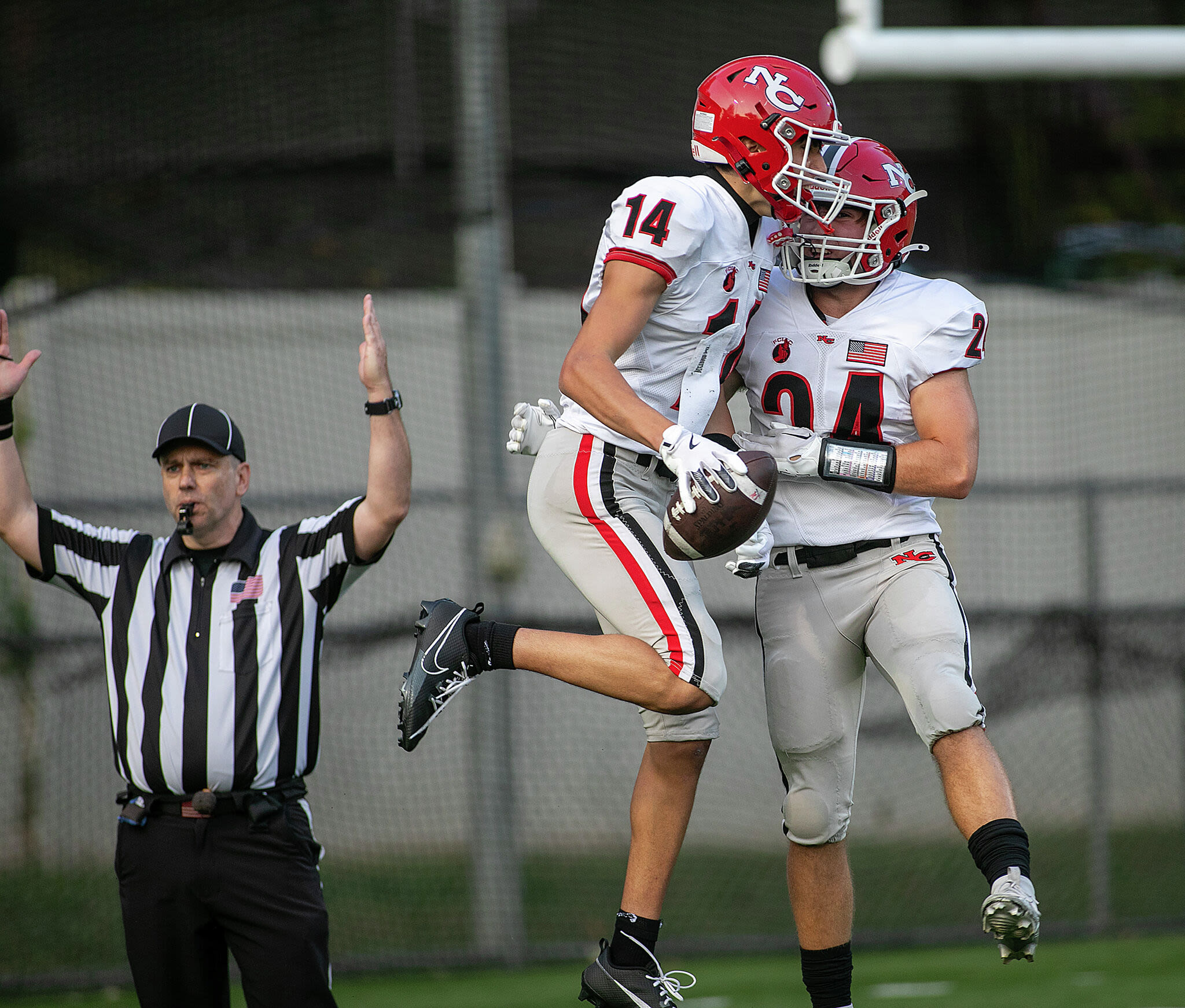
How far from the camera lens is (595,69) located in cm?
973

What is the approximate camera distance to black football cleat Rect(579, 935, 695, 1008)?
321cm

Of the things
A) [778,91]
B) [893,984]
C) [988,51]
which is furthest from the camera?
[893,984]

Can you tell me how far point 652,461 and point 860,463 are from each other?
49 centimetres

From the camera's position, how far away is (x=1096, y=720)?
22.9 feet

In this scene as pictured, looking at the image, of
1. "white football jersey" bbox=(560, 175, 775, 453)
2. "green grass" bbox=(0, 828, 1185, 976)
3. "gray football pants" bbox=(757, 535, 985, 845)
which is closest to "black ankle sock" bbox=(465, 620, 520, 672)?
"white football jersey" bbox=(560, 175, 775, 453)

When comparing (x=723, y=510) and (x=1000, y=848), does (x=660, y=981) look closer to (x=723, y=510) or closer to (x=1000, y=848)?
(x=1000, y=848)

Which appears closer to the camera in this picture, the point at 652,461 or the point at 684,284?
the point at 684,284

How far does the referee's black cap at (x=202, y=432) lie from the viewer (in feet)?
11.9

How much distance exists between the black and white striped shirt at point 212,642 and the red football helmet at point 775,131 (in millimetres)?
1317

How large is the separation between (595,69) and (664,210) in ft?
22.9

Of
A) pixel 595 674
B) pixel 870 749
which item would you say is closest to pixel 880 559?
pixel 595 674

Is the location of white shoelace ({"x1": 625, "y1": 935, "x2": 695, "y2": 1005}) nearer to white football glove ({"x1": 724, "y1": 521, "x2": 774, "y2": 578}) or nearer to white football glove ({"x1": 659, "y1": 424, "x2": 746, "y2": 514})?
white football glove ({"x1": 724, "y1": 521, "x2": 774, "y2": 578})

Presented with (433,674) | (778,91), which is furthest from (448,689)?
(778,91)

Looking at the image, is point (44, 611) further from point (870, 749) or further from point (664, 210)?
point (664, 210)
